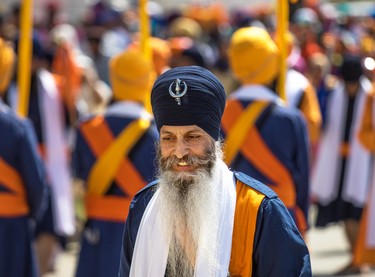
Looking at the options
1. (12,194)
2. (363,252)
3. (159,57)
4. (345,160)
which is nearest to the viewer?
(12,194)

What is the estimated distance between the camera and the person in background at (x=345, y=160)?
1038cm

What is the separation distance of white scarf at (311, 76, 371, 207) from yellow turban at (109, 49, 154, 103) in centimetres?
304

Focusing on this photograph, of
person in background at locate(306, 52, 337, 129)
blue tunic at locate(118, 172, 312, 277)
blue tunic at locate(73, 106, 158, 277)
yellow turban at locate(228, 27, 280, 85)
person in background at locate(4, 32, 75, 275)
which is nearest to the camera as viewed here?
blue tunic at locate(118, 172, 312, 277)

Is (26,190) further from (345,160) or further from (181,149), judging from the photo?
(345,160)

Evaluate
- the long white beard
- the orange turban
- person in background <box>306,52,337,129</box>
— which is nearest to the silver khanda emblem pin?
the long white beard

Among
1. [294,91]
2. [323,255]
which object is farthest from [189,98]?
[323,255]

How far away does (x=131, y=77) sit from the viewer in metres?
7.68

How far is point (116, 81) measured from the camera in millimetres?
7699

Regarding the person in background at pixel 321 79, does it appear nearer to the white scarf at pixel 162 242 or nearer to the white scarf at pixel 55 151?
the white scarf at pixel 55 151

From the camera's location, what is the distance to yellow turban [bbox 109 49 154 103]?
7617 mm

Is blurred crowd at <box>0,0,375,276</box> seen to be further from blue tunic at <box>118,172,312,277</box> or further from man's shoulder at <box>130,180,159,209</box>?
blue tunic at <box>118,172,312,277</box>

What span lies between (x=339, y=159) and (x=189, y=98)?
6811 millimetres

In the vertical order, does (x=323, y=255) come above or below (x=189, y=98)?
below

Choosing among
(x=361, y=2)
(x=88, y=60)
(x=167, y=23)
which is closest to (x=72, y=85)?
(x=88, y=60)
